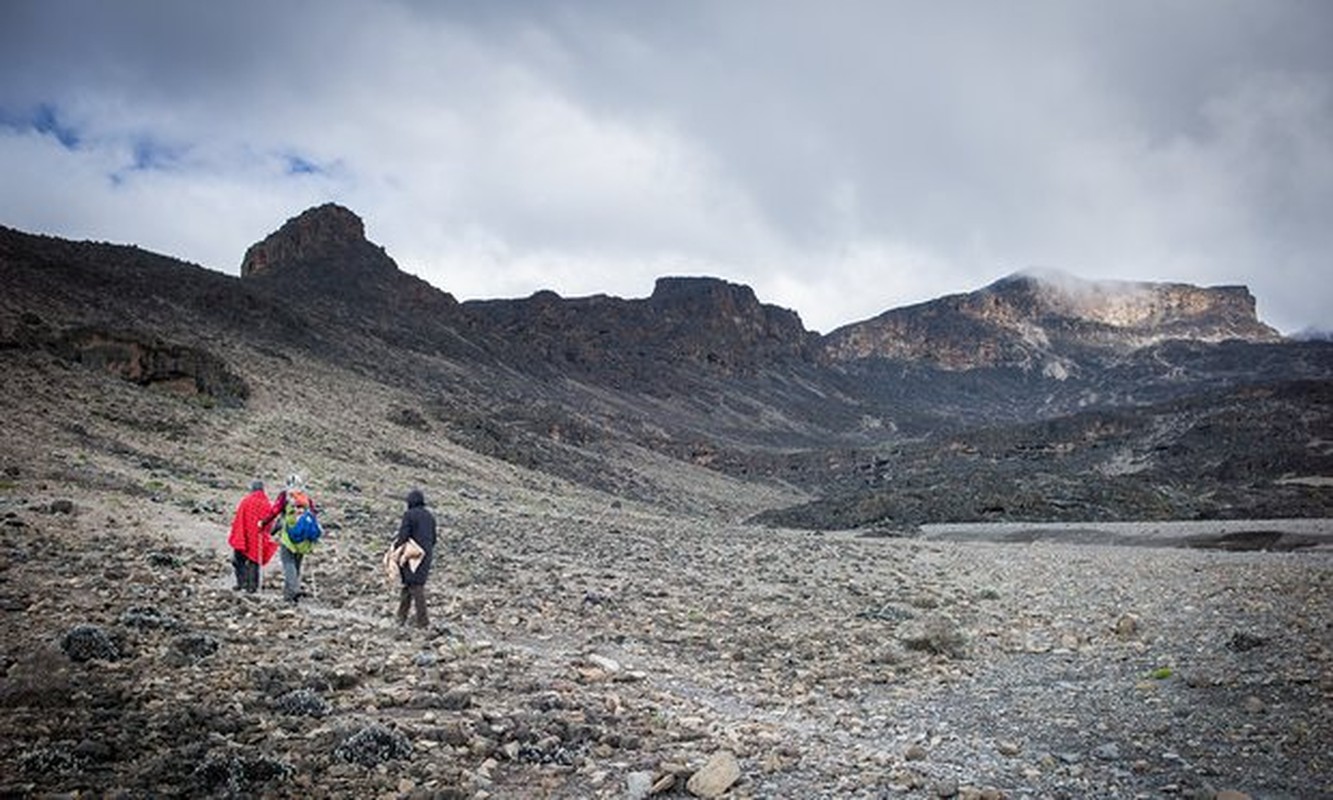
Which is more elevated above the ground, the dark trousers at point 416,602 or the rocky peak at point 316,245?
the rocky peak at point 316,245

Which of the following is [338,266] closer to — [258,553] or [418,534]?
[258,553]

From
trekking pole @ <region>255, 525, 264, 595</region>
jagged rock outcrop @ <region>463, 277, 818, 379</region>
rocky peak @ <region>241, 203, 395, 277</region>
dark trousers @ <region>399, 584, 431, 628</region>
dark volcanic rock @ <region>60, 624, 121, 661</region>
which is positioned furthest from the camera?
jagged rock outcrop @ <region>463, 277, 818, 379</region>

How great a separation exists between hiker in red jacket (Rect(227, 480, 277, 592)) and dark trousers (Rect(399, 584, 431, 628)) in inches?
121

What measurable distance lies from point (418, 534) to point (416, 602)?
98cm

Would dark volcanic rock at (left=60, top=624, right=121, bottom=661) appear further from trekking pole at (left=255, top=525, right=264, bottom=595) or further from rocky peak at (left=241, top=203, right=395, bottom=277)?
rocky peak at (left=241, top=203, right=395, bottom=277)

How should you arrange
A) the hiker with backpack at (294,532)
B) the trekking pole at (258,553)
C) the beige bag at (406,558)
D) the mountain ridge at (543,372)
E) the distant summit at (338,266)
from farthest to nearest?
the distant summit at (338,266) → the mountain ridge at (543,372) → the trekking pole at (258,553) → the hiker with backpack at (294,532) → the beige bag at (406,558)

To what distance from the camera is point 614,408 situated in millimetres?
133375

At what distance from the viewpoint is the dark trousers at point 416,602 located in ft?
34.9

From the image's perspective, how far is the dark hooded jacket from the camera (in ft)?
35.4

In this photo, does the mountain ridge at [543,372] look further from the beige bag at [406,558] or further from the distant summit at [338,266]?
the beige bag at [406,558]

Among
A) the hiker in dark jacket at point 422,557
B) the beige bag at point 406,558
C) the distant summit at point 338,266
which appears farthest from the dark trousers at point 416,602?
the distant summit at point 338,266

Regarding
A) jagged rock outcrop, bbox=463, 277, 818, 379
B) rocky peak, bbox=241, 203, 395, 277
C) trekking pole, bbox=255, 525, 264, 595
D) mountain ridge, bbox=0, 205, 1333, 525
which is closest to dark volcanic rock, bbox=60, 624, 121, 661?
trekking pole, bbox=255, 525, 264, 595

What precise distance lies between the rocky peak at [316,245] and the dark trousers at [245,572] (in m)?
131

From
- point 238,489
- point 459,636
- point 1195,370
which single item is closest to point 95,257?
point 238,489
